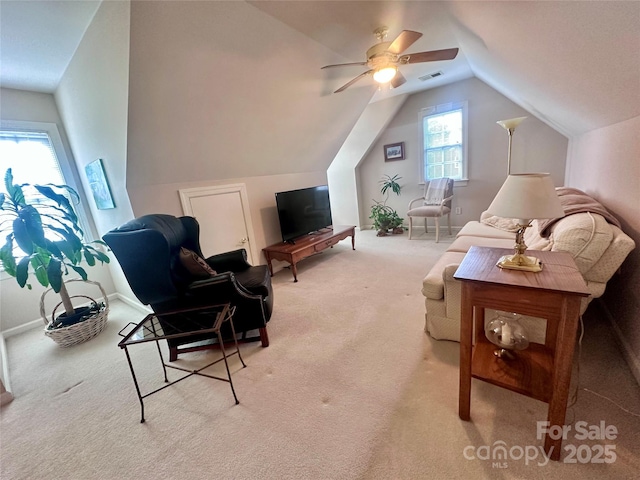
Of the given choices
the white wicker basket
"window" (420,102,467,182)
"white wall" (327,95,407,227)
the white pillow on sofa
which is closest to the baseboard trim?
the white pillow on sofa

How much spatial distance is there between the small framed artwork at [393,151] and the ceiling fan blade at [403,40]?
2.85m

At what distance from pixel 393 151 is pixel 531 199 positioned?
4.23 metres

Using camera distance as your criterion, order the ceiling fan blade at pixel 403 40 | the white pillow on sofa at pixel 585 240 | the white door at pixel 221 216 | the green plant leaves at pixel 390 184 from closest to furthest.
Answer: the white pillow on sofa at pixel 585 240
the ceiling fan blade at pixel 403 40
the white door at pixel 221 216
the green plant leaves at pixel 390 184

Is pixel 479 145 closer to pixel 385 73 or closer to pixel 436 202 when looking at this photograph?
pixel 436 202

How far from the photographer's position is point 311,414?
1425 millimetres

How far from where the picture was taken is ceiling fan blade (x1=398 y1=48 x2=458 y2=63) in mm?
2174

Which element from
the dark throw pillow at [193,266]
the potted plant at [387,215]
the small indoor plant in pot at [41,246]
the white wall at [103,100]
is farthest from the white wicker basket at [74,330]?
the potted plant at [387,215]

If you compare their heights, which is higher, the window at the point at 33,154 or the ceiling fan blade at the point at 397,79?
the ceiling fan blade at the point at 397,79

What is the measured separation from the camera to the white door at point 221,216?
9.37 feet

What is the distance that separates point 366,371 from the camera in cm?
168

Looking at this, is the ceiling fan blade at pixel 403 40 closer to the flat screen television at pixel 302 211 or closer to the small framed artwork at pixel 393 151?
the flat screen television at pixel 302 211

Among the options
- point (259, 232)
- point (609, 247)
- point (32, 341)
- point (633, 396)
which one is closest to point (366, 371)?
point (633, 396)

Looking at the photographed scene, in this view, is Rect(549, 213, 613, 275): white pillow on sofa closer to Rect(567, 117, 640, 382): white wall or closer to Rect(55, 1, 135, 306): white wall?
Rect(567, 117, 640, 382): white wall

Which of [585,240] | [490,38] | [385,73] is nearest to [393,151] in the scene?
[385,73]
